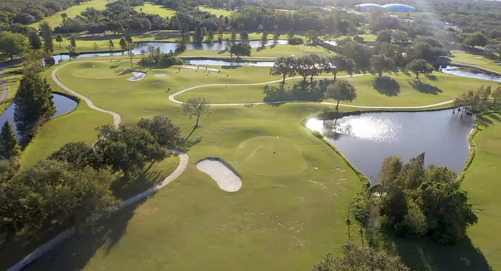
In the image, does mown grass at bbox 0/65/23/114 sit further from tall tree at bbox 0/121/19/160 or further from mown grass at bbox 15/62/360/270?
tall tree at bbox 0/121/19/160

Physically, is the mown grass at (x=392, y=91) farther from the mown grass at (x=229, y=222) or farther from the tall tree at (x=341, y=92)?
the mown grass at (x=229, y=222)

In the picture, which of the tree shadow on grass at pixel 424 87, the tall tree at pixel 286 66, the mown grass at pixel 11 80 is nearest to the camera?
the mown grass at pixel 11 80

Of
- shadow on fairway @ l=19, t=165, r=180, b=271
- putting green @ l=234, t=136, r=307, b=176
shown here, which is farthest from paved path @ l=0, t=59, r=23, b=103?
putting green @ l=234, t=136, r=307, b=176

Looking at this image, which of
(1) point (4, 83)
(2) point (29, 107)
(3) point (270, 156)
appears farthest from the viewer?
(1) point (4, 83)

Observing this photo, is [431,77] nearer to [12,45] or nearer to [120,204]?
[120,204]

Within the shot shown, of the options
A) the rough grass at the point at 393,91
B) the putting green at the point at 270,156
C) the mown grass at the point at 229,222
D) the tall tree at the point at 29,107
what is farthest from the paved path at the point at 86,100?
the putting green at the point at 270,156

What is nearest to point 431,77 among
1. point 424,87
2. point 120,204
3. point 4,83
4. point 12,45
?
point 424,87

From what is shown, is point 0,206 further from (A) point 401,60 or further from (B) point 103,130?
(A) point 401,60

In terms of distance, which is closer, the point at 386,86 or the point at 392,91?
the point at 392,91
